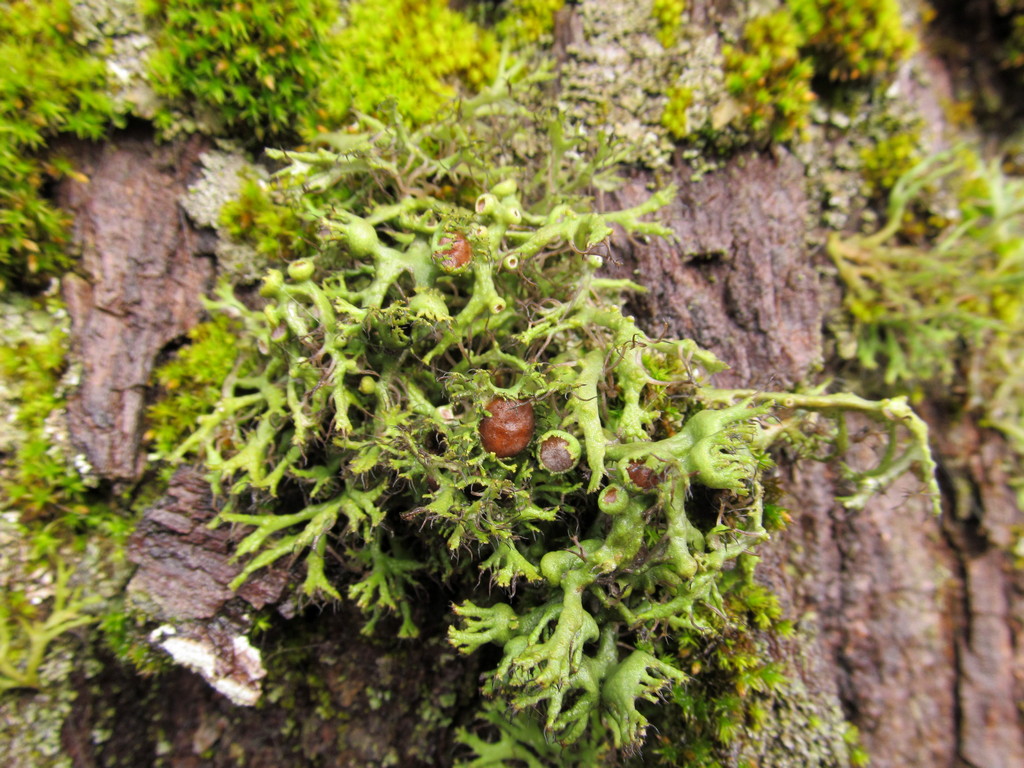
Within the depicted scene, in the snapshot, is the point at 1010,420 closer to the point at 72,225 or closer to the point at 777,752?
the point at 777,752

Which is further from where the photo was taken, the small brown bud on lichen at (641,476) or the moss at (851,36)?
the moss at (851,36)

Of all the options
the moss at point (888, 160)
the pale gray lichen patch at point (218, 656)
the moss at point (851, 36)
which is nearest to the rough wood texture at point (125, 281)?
the pale gray lichen patch at point (218, 656)

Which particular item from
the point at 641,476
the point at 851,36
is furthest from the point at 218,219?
the point at 851,36

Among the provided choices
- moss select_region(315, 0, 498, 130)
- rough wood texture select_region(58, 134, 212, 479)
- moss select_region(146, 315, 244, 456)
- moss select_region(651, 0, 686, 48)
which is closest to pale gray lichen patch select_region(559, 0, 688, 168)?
moss select_region(651, 0, 686, 48)

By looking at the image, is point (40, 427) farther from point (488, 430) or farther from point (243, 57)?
point (488, 430)

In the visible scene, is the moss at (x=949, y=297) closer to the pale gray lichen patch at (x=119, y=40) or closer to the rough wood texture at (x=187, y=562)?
the rough wood texture at (x=187, y=562)

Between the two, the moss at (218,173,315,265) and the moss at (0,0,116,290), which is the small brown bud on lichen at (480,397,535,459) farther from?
the moss at (0,0,116,290)

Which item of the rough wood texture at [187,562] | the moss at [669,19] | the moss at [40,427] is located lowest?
the rough wood texture at [187,562]
